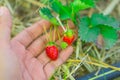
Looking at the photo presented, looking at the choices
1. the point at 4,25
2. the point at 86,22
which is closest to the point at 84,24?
the point at 86,22

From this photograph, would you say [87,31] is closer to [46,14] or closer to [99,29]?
[99,29]

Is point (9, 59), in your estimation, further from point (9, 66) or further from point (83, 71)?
point (83, 71)

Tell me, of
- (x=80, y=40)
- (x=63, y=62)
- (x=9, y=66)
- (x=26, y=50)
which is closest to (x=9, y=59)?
(x=9, y=66)

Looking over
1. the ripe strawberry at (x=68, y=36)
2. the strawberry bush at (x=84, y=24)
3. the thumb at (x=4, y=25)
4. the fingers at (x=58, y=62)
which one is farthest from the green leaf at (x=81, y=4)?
the thumb at (x=4, y=25)

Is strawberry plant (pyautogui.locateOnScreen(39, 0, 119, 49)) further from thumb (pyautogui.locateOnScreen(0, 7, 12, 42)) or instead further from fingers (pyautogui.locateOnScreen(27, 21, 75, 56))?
thumb (pyautogui.locateOnScreen(0, 7, 12, 42))

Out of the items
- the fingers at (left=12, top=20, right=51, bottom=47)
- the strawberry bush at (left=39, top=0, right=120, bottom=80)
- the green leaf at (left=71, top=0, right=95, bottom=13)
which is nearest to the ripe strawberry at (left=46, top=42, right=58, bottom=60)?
the strawberry bush at (left=39, top=0, right=120, bottom=80)
